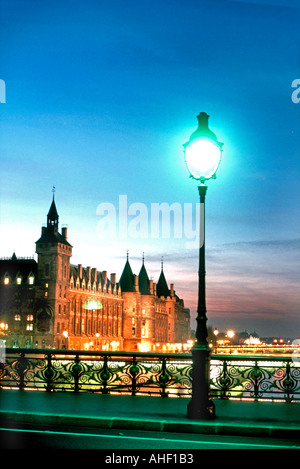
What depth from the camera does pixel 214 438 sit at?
8539 mm

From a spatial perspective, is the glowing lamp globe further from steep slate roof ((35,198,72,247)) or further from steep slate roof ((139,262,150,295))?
steep slate roof ((139,262,150,295))

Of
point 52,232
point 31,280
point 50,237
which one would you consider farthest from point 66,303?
point 52,232

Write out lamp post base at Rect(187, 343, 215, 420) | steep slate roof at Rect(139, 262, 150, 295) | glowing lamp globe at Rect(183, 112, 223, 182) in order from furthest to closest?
steep slate roof at Rect(139, 262, 150, 295)
glowing lamp globe at Rect(183, 112, 223, 182)
lamp post base at Rect(187, 343, 215, 420)

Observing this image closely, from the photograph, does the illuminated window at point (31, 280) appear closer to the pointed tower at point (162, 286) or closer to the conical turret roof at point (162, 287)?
the conical turret roof at point (162, 287)

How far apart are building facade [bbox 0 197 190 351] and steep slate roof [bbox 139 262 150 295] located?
227mm

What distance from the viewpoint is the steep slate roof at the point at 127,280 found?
129m

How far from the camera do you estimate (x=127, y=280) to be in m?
130

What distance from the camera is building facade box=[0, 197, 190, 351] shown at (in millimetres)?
97188

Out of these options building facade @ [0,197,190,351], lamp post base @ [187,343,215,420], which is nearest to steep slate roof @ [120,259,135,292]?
building facade @ [0,197,190,351]

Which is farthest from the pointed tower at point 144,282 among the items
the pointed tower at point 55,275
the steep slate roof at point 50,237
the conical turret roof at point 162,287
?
the steep slate roof at point 50,237
